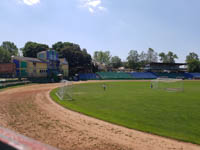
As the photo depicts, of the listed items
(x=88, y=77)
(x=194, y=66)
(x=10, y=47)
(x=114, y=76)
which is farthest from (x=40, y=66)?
(x=194, y=66)

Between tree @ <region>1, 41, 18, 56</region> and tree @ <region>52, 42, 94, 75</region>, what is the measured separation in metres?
22.7

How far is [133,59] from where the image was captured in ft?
288

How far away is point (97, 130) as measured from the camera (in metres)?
7.06

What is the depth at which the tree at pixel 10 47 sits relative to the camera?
213 ft

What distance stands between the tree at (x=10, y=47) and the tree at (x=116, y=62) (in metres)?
65.9

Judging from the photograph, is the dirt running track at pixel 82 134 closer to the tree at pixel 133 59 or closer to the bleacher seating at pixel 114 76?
the bleacher seating at pixel 114 76

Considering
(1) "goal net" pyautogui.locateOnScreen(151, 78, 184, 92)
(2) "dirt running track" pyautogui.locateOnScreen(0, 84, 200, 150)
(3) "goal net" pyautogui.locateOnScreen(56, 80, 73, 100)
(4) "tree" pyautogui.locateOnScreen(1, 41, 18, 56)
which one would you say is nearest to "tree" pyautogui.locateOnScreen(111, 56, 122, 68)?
(4) "tree" pyautogui.locateOnScreen(1, 41, 18, 56)

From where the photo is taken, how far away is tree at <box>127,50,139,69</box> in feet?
282

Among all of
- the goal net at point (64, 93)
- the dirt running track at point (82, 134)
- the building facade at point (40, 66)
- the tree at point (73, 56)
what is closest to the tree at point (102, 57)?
the tree at point (73, 56)

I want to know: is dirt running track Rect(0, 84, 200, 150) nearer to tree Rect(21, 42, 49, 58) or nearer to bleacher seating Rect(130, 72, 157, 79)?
tree Rect(21, 42, 49, 58)

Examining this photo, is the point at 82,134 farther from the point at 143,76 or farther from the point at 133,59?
the point at 133,59

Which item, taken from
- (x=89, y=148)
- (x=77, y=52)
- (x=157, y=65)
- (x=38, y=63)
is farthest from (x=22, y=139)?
(x=157, y=65)

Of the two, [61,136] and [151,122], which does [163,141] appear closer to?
[151,122]

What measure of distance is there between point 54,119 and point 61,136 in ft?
8.57
